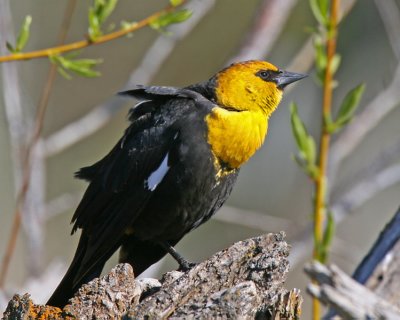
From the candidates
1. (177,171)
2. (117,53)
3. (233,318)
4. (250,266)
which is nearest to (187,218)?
(177,171)

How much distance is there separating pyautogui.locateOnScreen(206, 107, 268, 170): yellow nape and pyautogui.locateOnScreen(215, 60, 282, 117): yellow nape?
110 millimetres

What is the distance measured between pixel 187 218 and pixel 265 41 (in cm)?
Result: 161

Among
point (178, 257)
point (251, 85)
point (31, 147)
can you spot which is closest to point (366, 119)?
point (251, 85)

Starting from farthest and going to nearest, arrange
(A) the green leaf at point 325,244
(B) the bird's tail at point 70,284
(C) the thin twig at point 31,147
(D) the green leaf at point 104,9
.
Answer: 1. (B) the bird's tail at point 70,284
2. (C) the thin twig at point 31,147
3. (D) the green leaf at point 104,9
4. (A) the green leaf at point 325,244

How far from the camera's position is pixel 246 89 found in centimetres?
427

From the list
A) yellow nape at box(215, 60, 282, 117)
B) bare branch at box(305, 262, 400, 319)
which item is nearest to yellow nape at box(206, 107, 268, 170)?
yellow nape at box(215, 60, 282, 117)

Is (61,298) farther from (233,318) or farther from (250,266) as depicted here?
(233,318)

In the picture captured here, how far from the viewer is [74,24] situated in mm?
8484

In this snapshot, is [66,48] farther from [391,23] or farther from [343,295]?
[391,23]

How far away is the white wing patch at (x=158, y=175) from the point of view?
3941 millimetres

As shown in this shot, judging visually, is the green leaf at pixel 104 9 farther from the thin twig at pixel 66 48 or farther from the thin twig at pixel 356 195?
the thin twig at pixel 356 195

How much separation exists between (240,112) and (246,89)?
0.60 feet

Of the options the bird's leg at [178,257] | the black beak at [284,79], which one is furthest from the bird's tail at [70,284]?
the black beak at [284,79]

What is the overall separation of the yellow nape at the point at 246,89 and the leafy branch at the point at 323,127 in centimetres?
226
